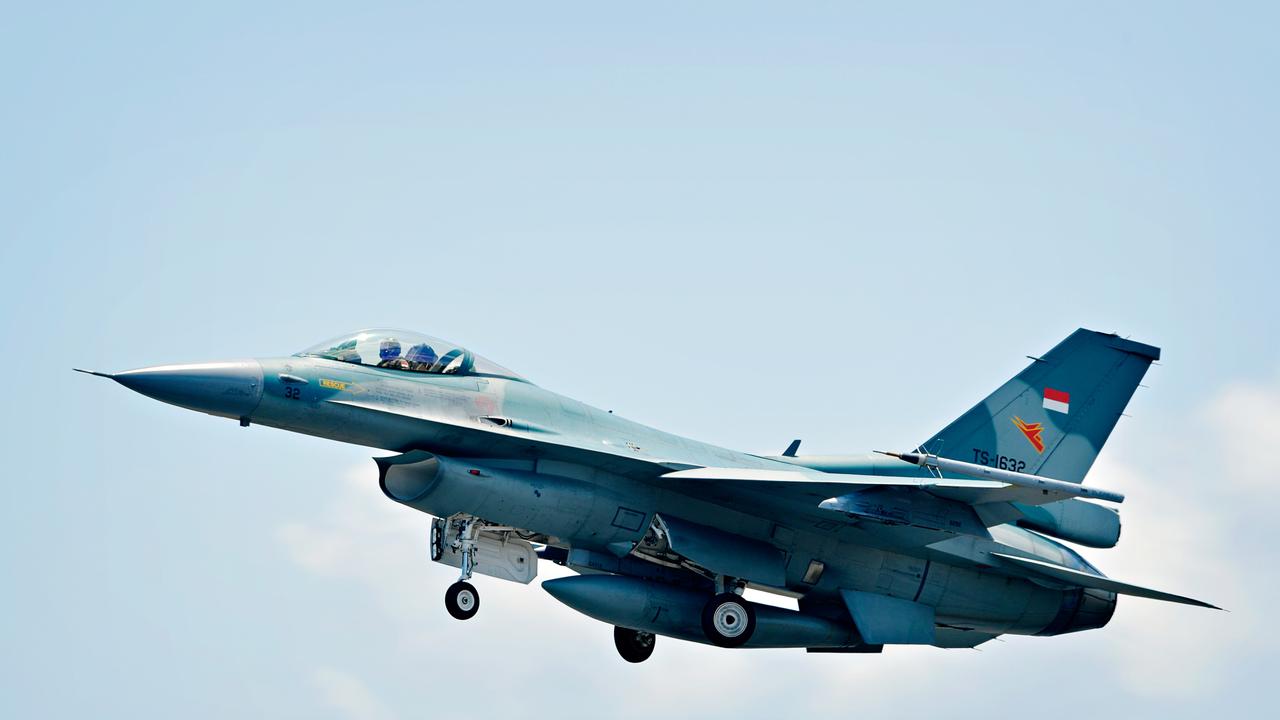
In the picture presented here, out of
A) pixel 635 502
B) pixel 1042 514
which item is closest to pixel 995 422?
pixel 1042 514

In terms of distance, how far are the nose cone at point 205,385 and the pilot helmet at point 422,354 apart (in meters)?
1.85

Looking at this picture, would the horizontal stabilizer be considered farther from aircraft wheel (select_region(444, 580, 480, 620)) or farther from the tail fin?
aircraft wheel (select_region(444, 580, 480, 620))

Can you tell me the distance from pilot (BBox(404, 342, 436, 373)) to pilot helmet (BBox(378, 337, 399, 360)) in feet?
0.46

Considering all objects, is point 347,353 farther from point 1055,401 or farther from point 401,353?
point 1055,401

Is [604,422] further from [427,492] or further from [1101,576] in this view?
[1101,576]

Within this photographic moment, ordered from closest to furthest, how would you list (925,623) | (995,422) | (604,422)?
(604,422), (925,623), (995,422)

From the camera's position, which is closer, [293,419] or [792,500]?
[293,419]

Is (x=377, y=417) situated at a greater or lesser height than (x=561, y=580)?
greater

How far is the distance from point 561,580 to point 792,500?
2910mm

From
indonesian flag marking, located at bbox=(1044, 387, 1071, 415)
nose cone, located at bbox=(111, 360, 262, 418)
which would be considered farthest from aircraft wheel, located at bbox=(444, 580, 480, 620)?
indonesian flag marking, located at bbox=(1044, 387, 1071, 415)

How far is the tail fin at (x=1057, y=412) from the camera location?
865 inches

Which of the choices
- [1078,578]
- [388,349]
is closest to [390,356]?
[388,349]

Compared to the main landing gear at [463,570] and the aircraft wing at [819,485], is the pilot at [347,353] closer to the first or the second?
the main landing gear at [463,570]

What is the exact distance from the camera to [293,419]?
17328 millimetres
